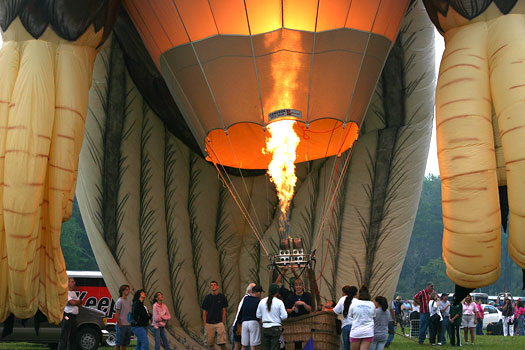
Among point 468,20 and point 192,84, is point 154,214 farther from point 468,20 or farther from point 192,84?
point 468,20

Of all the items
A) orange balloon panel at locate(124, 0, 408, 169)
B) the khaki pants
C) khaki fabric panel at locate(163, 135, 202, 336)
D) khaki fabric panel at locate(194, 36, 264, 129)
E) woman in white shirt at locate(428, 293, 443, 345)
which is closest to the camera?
orange balloon panel at locate(124, 0, 408, 169)

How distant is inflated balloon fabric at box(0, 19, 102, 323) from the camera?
8891 millimetres

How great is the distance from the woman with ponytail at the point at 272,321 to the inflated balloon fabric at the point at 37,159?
258cm

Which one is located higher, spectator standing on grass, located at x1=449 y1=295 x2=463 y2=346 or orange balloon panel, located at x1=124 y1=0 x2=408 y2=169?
orange balloon panel, located at x1=124 y1=0 x2=408 y2=169

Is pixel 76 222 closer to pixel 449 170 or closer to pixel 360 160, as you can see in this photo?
pixel 360 160

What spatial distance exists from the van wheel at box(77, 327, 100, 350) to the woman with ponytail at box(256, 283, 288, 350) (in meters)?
5.32

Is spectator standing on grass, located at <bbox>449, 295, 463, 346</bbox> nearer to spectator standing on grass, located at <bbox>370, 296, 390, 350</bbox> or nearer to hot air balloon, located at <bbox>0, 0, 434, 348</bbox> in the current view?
hot air balloon, located at <bbox>0, 0, 434, 348</bbox>

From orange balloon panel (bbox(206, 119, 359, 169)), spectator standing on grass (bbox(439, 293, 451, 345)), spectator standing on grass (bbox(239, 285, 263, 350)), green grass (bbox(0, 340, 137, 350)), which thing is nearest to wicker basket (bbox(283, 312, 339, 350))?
spectator standing on grass (bbox(239, 285, 263, 350))

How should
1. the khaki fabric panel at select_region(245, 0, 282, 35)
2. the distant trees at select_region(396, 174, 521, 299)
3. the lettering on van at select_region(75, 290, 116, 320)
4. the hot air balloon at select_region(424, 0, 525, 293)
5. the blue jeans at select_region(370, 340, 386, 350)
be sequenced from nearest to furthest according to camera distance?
the hot air balloon at select_region(424, 0, 525, 293) → the blue jeans at select_region(370, 340, 386, 350) → the khaki fabric panel at select_region(245, 0, 282, 35) → the lettering on van at select_region(75, 290, 116, 320) → the distant trees at select_region(396, 174, 521, 299)

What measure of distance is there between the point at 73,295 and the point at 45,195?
1824mm

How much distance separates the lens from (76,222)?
44750 mm

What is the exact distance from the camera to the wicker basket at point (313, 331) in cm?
879

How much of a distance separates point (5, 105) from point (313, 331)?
14.6 feet

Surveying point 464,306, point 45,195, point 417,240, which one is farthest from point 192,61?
point 417,240
